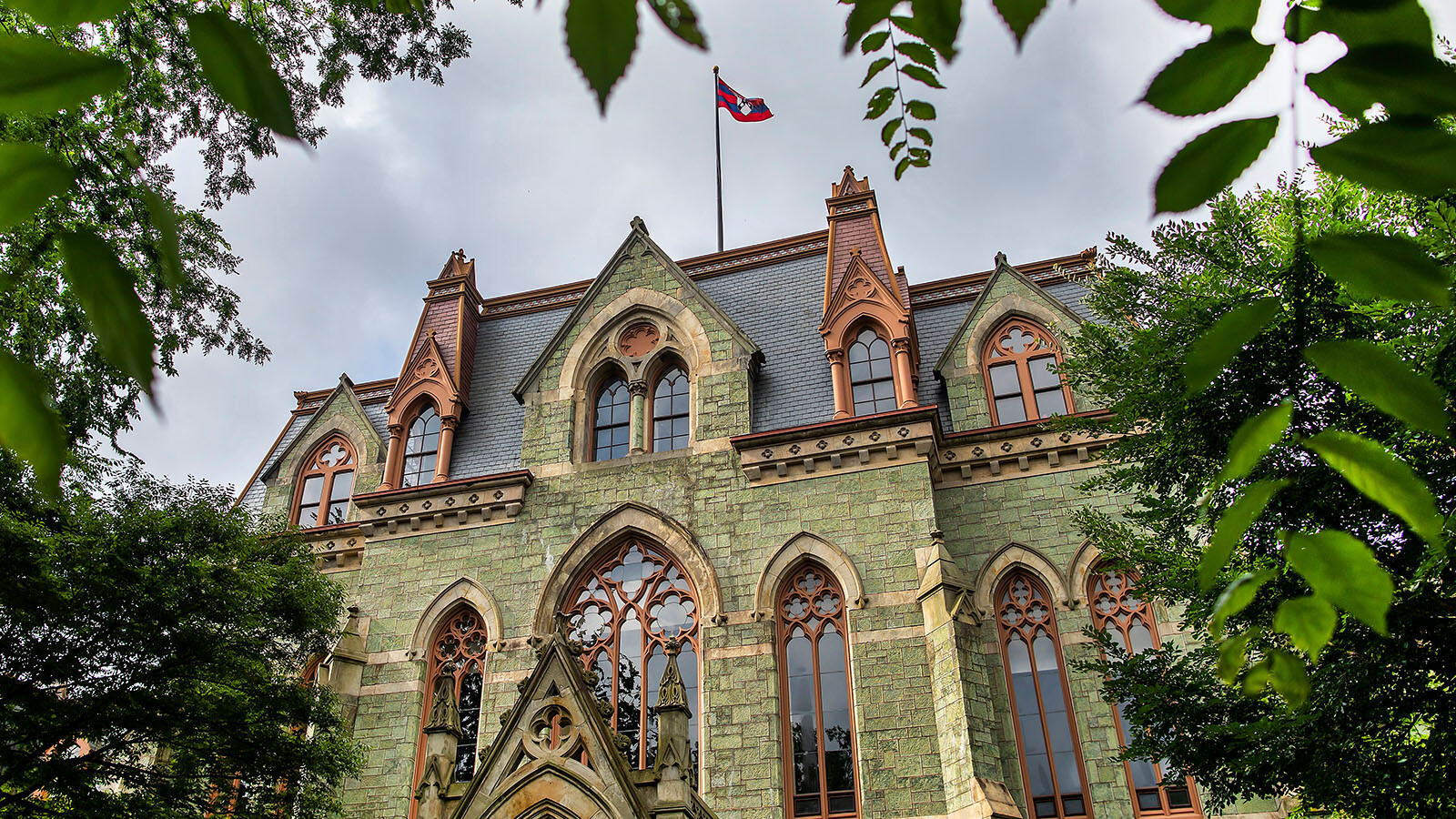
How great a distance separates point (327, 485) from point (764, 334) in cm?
947

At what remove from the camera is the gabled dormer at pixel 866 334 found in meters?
17.0

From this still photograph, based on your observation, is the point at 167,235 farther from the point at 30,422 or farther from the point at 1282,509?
the point at 1282,509

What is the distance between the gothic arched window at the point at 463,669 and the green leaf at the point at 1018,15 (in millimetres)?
15643

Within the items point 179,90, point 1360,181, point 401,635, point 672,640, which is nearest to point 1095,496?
point 672,640

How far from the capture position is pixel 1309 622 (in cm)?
149

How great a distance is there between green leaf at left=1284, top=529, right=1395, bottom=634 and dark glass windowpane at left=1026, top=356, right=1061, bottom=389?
16.6 meters

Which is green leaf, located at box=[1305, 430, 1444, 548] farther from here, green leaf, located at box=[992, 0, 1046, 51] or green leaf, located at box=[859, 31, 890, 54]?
green leaf, located at box=[859, 31, 890, 54]

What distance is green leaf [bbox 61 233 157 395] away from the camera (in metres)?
1.03

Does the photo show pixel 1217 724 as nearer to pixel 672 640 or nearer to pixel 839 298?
pixel 672 640

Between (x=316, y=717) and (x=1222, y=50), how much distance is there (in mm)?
14117

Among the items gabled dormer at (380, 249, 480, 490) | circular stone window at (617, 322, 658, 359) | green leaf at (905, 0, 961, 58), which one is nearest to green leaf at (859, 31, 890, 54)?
green leaf at (905, 0, 961, 58)

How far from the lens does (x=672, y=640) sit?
15.6 m

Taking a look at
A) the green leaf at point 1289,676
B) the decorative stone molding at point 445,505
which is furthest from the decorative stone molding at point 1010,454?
the green leaf at point 1289,676

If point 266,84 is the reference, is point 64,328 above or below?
above
